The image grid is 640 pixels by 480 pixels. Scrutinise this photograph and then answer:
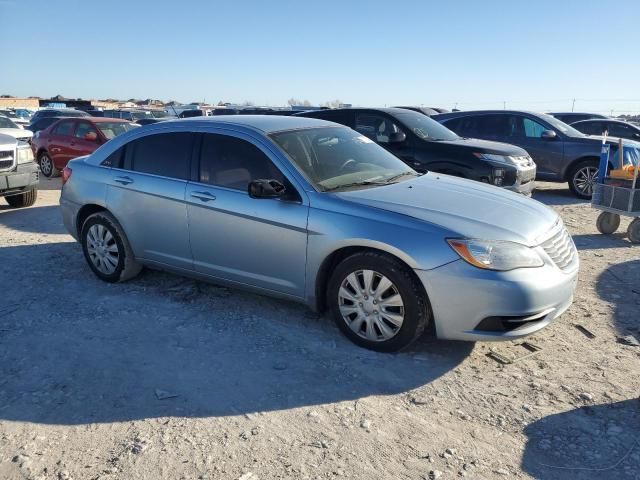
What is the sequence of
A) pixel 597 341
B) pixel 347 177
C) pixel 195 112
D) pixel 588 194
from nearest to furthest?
1. pixel 597 341
2. pixel 347 177
3. pixel 588 194
4. pixel 195 112

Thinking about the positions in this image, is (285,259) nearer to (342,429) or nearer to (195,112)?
(342,429)

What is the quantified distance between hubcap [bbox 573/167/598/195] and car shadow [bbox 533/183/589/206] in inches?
8.8

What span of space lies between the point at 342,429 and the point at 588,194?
9299mm

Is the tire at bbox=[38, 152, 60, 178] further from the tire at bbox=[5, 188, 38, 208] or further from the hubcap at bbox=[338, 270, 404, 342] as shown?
the hubcap at bbox=[338, 270, 404, 342]

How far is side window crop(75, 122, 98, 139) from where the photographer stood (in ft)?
42.3

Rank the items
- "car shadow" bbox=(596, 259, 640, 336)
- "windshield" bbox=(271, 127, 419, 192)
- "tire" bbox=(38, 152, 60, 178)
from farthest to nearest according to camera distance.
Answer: "tire" bbox=(38, 152, 60, 178)
"car shadow" bbox=(596, 259, 640, 336)
"windshield" bbox=(271, 127, 419, 192)

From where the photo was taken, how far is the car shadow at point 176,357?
3.38 metres

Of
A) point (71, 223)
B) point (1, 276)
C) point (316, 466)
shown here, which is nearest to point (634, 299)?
point (316, 466)

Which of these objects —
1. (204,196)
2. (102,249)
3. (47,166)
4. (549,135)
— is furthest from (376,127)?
(47,166)

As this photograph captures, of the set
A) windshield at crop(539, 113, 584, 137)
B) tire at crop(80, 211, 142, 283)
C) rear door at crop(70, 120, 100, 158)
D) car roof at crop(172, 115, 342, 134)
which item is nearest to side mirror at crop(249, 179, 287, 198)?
car roof at crop(172, 115, 342, 134)

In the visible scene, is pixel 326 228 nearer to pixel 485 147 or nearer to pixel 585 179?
pixel 485 147

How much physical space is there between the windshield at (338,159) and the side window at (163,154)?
2.88ft

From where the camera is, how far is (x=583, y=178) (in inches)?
423

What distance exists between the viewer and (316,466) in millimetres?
2799
